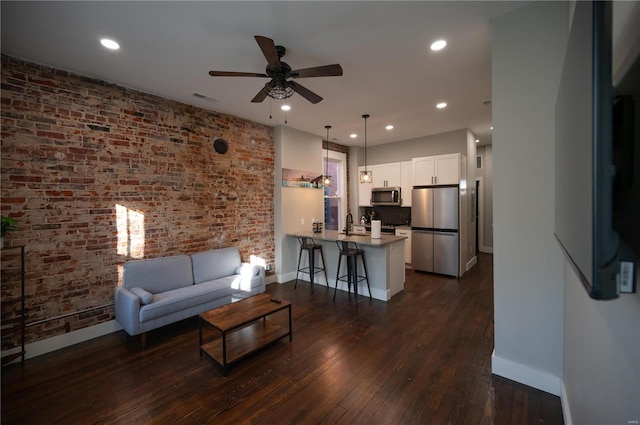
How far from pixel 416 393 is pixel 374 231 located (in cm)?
253

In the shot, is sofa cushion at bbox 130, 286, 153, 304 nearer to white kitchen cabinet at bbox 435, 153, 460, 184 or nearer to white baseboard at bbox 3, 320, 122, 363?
white baseboard at bbox 3, 320, 122, 363

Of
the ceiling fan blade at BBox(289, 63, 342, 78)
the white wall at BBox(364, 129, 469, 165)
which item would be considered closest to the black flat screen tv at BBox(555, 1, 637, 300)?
the ceiling fan blade at BBox(289, 63, 342, 78)

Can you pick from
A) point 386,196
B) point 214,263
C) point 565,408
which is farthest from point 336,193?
point 565,408

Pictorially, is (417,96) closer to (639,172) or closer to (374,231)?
(374,231)

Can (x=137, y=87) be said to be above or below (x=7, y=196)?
above

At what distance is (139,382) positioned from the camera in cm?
236

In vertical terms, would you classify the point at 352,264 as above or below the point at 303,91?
below

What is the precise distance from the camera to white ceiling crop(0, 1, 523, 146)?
2.11 metres

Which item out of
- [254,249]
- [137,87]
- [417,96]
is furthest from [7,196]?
[417,96]

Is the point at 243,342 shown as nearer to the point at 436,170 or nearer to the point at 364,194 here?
the point at 436,170

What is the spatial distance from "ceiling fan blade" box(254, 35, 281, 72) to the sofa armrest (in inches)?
111

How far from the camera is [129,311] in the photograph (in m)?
2.88

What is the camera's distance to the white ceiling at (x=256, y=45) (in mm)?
2111

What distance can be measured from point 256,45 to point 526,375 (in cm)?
380
